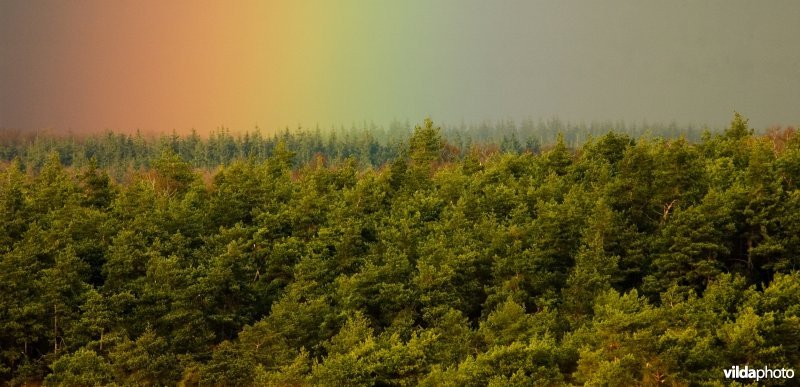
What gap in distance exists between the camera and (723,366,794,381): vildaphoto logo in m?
34.8

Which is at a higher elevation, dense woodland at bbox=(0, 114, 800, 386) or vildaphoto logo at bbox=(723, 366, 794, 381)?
dense woodland at bbox=(0, 114, 800, 386)

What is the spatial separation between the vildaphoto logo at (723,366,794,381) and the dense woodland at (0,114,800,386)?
1.41ft

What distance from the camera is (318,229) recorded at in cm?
6006

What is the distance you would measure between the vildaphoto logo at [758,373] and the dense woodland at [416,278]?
429mm

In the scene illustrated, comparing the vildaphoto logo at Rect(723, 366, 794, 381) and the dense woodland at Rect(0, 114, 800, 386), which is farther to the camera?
the dense woodland at Rect(0, 114, 800, 386)

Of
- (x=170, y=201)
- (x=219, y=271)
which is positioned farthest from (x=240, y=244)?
(x=170, y=201)

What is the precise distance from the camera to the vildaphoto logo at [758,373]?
1371 inches

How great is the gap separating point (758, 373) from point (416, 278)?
65.4 feet

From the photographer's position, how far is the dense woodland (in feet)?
123

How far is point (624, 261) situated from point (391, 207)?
64.8ft

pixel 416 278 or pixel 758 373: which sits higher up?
pixel 416 278

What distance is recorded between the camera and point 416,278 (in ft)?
156

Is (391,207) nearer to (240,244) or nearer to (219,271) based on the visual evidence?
(240,244)

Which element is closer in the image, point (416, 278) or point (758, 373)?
point (758, 373)
